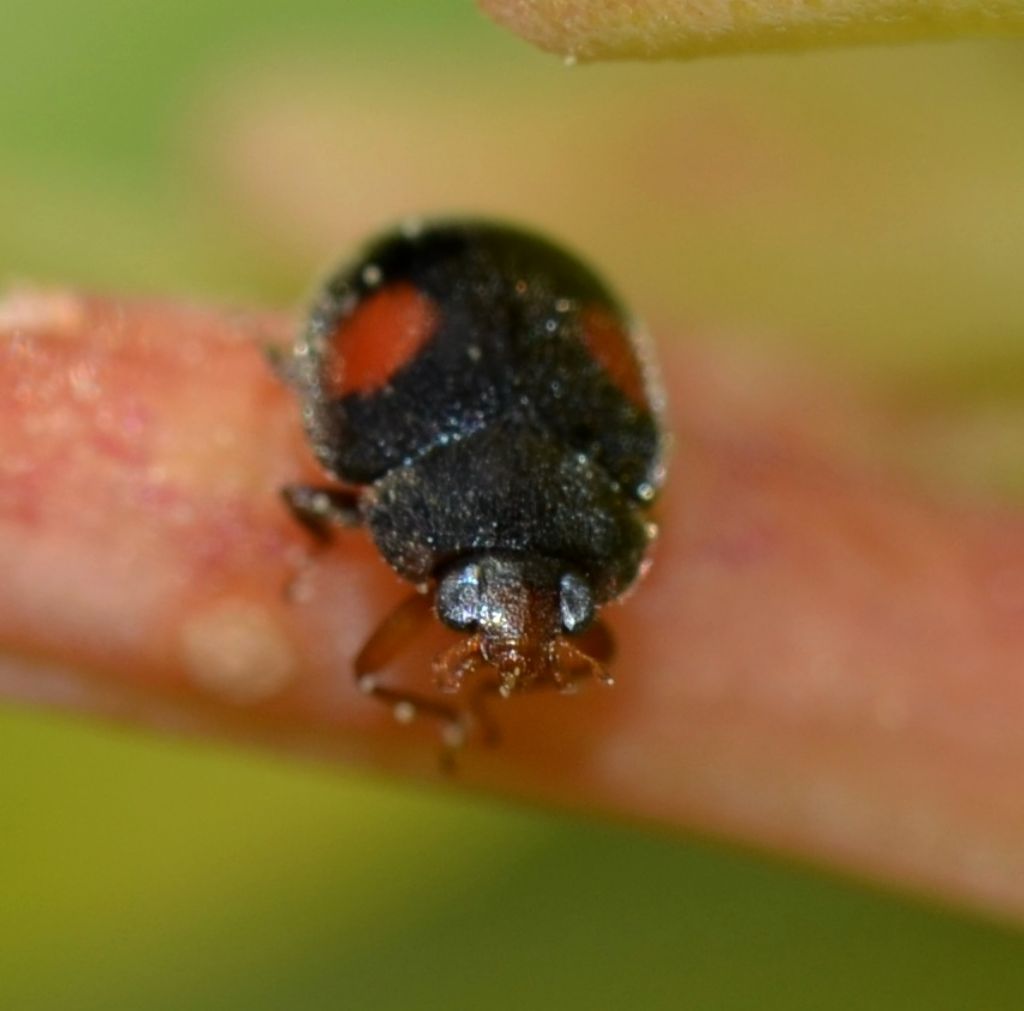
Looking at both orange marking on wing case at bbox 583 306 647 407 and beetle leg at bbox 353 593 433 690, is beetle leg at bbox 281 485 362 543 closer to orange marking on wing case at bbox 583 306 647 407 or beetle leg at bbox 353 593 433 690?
beetle leg at bbox 353 593 433 690

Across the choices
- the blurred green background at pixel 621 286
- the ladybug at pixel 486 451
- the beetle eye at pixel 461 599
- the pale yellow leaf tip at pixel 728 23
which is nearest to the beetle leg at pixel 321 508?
the ladybug at pixel 486 451

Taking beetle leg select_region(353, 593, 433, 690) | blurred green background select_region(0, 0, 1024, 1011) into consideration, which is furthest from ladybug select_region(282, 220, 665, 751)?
blurred green background select_region(0, 0, 1024, 1011)

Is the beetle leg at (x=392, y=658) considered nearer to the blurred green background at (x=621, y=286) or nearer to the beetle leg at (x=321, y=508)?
the beetle leg at (x=321, y=508)

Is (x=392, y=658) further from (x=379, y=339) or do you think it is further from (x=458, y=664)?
(x=379, y=339)

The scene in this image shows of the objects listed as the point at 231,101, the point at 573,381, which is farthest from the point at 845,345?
the point at 231,101

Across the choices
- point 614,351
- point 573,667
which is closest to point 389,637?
point 573,667
